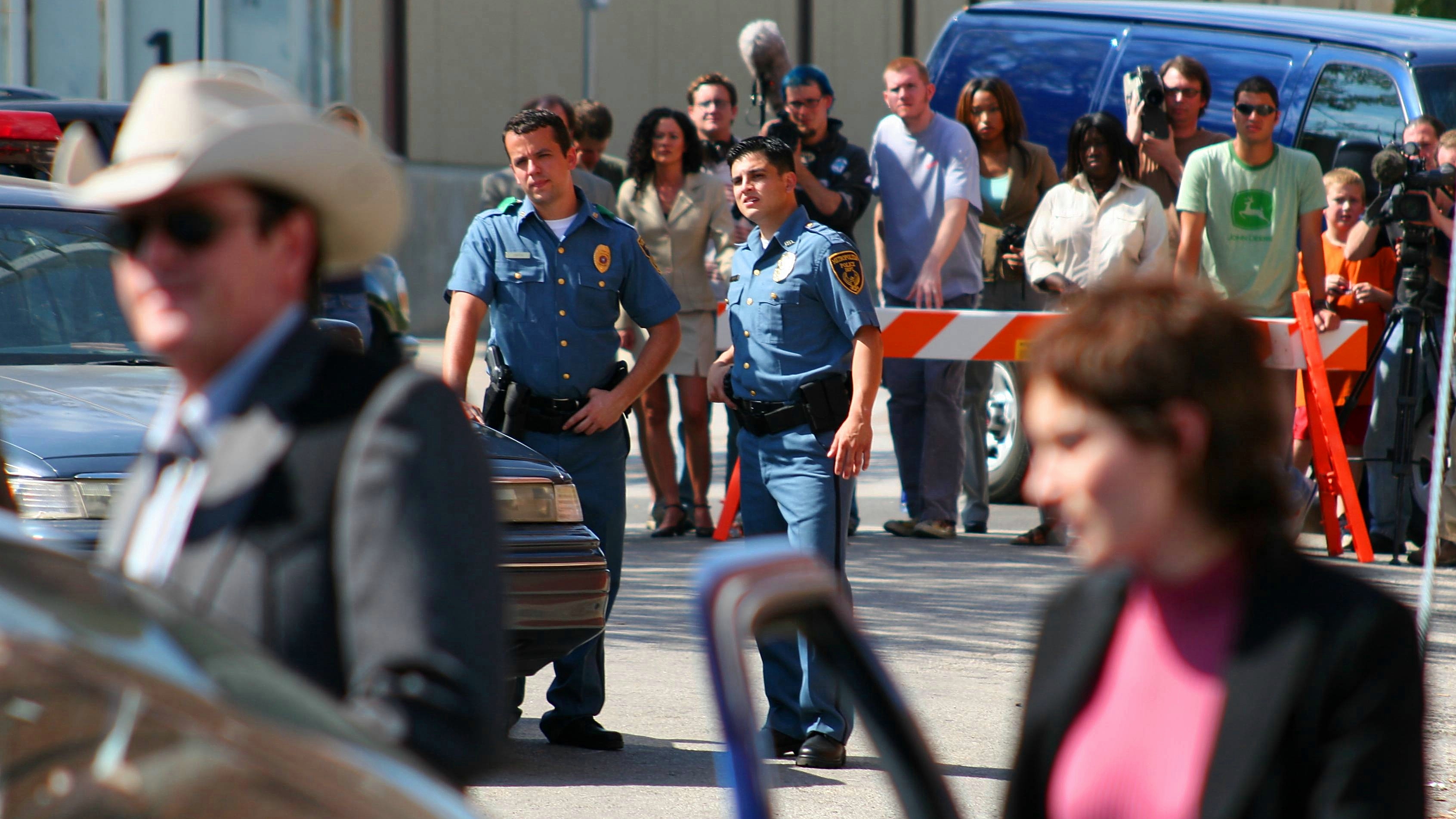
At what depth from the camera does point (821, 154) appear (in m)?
9.24

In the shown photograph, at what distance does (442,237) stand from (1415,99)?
1487 cm

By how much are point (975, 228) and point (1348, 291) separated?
1.91 metres

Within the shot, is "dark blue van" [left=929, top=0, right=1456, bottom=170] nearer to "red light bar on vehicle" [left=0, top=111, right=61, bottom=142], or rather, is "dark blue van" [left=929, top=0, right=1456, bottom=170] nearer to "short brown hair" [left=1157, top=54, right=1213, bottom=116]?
"short brown hair" [left=1157, top=54, right=1213, bottom=116]

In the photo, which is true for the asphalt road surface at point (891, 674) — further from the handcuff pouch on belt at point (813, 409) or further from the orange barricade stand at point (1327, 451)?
the handcuff pouch on belt at point (813, 409)

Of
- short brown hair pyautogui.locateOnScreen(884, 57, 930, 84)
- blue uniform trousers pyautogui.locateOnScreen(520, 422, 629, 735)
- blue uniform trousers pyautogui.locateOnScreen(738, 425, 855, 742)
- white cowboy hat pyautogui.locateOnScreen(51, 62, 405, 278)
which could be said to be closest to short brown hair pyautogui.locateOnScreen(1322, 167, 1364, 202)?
short brown hair pyautogui.locateOnScreen(884, 57, 930, 84)

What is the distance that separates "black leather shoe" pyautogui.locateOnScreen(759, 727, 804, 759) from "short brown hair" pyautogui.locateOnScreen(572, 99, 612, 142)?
4.91m

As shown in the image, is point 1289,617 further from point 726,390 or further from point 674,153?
point 674,153

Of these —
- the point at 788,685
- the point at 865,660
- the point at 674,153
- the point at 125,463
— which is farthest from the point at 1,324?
the point at 865,660

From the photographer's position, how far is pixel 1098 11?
10.8 m

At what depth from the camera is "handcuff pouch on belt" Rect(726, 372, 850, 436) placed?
17.6 feet

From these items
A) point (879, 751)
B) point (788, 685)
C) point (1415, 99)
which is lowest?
point (788, 685)

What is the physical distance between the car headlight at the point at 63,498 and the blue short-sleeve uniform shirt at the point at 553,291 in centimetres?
Result: 146

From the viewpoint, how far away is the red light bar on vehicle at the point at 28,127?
7633mm

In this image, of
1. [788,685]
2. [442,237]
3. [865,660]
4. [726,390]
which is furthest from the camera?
[442,237]
